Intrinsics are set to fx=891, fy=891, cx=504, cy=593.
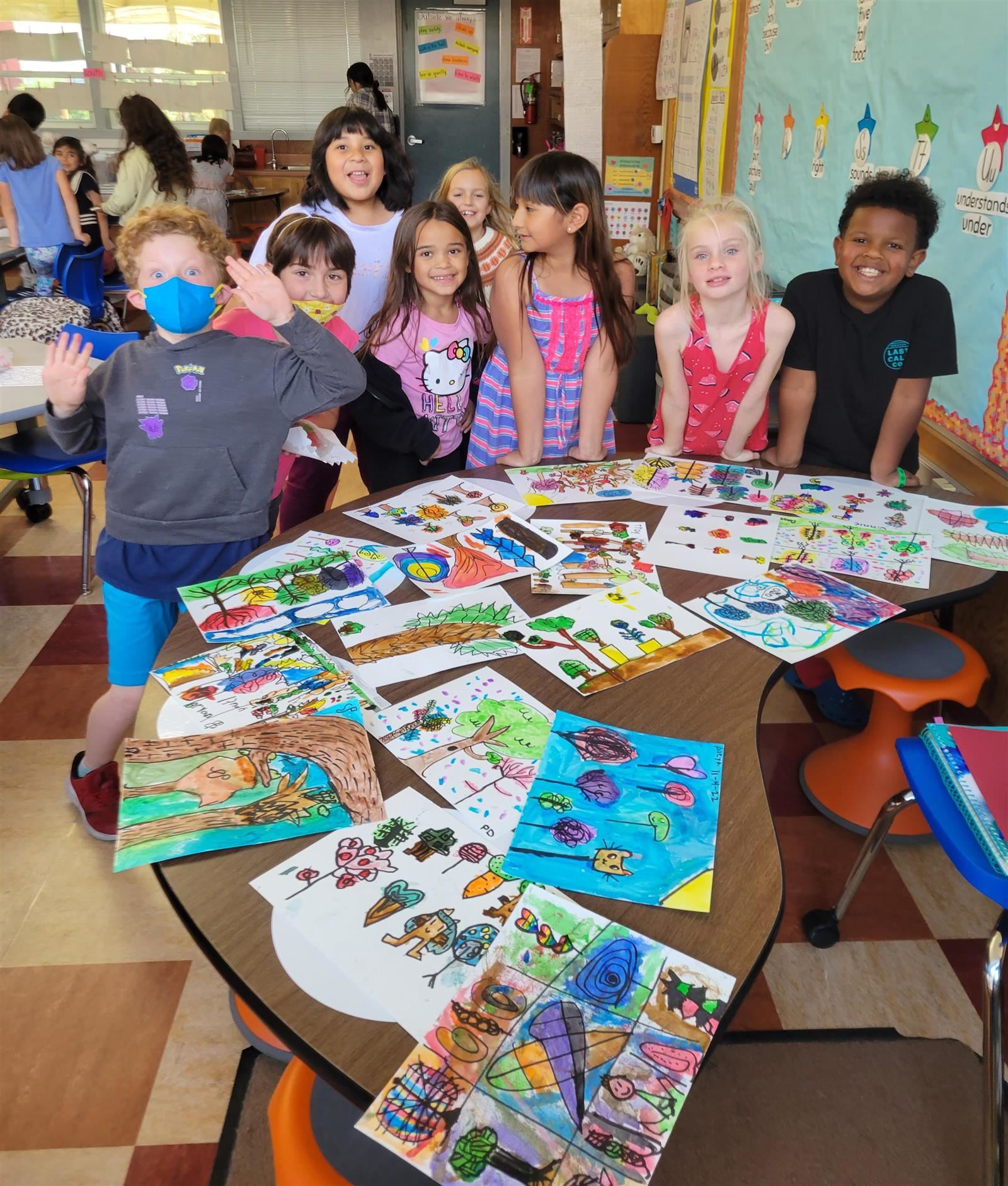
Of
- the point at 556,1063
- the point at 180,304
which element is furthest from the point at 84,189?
the point at 556,1063

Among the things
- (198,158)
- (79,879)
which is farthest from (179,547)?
(198,158)

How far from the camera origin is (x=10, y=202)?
468 cm

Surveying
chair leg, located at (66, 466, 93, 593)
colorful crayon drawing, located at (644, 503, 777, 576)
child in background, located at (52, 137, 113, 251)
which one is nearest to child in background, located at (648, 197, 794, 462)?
colorful crayon drawing, located at (644, 503, 777, 576)

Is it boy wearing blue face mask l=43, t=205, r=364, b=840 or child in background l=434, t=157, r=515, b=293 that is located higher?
child in background l=434, t=157, r=515, b=293

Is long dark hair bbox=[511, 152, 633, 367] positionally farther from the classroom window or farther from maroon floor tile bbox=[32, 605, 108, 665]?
the classroom window

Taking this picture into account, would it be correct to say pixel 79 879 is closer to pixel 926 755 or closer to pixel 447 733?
pixel 447 733

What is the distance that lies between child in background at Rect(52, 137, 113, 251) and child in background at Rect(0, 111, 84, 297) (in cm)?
24

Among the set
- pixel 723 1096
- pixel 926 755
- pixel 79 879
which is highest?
pixel 926 755

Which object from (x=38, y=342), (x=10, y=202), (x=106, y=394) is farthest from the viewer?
(x=10, y=202)

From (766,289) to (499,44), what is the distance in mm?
7535

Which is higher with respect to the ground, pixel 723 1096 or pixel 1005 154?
pixel 1005 154

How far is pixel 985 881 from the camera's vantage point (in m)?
1.11

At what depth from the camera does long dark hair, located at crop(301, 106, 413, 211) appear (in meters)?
2.45

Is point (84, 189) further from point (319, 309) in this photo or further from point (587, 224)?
point (587, 224)
